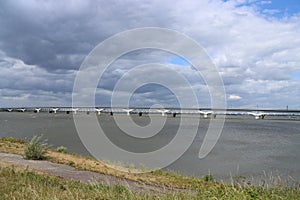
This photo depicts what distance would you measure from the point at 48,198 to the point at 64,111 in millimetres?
184557

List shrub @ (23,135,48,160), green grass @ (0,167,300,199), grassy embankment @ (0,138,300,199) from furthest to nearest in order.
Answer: shrub @ (23,135,48,160) → grassy embankment @ (0,138,300,199) → green grass @ (0,167,300,199)

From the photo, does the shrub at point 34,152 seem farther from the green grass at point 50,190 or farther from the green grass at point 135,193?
the green grass at point 135,193

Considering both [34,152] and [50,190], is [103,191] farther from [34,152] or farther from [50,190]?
[34,152]

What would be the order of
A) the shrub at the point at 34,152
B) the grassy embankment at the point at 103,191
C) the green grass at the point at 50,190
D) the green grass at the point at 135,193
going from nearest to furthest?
1. the green grass at the point at 135,193
2. the grassy embankment at the point at 103,191
3. the green grass at the point at 50,190
4. the shrub at the point at 34,152

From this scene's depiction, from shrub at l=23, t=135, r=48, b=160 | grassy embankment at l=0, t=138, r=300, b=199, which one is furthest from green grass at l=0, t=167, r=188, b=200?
shrub at l=23, t=135, r=48, b=160

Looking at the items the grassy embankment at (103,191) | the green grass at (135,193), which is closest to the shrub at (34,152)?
the grassy embankment at (103,191)

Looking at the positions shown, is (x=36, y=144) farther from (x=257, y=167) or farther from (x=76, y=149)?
(x=257, y=167)

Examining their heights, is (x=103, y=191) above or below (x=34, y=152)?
above

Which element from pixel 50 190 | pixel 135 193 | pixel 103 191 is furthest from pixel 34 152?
pixel 135 193

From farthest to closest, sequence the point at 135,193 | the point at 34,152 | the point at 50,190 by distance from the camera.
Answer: the point at 34,152 → the point at 50,190 → the point at 135,193

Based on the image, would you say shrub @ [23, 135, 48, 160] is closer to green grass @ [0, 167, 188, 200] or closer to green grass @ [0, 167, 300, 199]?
green grass @ [0, 167, 188, 200]

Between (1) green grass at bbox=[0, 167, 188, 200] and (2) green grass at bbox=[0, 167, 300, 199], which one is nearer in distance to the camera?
(2) green grass at bbox=[0, 167, 300, 199]

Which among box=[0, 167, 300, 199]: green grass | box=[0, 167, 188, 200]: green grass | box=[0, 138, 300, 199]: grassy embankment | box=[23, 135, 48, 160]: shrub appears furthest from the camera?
box=[23, 135, 48, 160]: shrub

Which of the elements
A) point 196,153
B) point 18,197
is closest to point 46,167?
point 18,197
